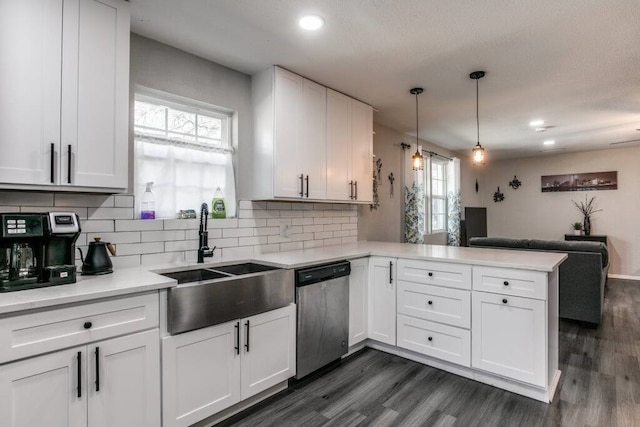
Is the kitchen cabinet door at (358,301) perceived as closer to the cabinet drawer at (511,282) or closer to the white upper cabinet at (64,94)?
the cabinet drawer at (511,282)

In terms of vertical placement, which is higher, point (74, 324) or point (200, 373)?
point (74, 324)

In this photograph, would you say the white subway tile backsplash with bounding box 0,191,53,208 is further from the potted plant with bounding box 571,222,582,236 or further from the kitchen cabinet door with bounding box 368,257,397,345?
the potted plant with bounding box 571,222,582,236

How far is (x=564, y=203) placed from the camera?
691 centimetres

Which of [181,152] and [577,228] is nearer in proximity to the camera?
[181,152]

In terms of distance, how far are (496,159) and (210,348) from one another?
24.6 ft

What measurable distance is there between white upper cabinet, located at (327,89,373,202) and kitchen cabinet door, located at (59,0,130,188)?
5.91ft

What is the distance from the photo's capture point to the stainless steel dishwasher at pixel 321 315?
2.46 meters

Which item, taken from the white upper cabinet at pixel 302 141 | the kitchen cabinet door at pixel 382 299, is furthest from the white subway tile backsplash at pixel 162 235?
the kitchen cabinet door at pixel 382 299

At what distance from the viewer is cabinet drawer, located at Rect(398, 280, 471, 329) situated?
2535 millimetres

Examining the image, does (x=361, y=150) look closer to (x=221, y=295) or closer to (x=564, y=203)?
(x=221, y=295)

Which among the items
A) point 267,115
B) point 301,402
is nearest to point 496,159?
point 267,115

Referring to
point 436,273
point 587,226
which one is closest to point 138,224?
point 436,273

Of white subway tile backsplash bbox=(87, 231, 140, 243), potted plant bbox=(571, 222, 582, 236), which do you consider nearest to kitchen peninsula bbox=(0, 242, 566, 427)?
white subway tile backsplash bbox=(87, 231, 140, 243)

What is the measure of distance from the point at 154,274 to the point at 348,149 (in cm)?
224
